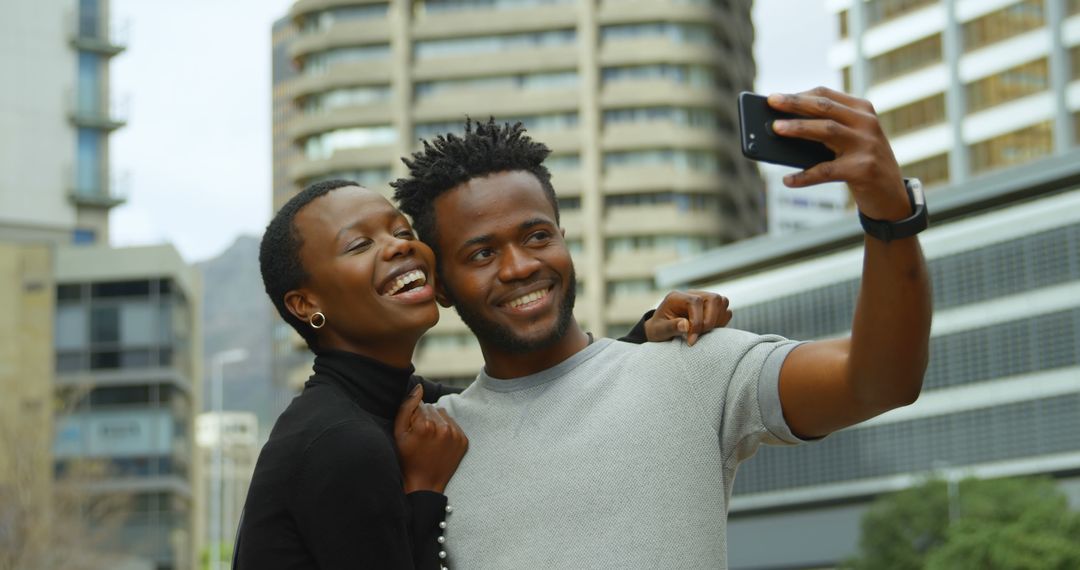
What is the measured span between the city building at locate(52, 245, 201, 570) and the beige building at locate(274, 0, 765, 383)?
20410 millimetres

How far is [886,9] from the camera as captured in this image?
72938mm

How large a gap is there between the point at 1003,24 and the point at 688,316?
66.9 metres

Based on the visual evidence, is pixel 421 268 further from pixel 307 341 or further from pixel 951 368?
pixel 951 368

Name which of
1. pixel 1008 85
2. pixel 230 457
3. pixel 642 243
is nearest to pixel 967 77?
pixel 1008 85

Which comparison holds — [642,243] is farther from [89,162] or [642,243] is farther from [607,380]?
[607,380]

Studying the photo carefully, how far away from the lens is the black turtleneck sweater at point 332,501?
10.9ft

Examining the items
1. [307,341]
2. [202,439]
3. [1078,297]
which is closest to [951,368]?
[1078,297]

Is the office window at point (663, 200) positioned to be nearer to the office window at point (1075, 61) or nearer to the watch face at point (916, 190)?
the office window at point (1075, 61)

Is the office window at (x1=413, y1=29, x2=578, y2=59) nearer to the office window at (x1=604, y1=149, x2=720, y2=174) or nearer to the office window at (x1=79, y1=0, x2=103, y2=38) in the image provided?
the office window at (x1=604, y1=149, x2=720, y2=174)

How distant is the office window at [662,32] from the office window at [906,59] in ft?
30.8

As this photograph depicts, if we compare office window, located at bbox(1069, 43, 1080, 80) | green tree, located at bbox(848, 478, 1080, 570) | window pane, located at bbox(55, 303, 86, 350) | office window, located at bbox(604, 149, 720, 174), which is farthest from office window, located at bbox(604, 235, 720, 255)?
window pane, located at bbox(55, 303, 86, 350)

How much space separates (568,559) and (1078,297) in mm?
54418

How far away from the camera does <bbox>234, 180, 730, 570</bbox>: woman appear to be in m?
3.34

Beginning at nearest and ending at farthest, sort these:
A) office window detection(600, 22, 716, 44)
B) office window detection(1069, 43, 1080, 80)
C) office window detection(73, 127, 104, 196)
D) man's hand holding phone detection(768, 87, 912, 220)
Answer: man's hand holding phone detection(768, 87, 912, 220) → office window detection(73, 127, 104, 196) → office window detection(1069, 43, 1080, 80) → office window detection(600, 22, 716, 44)
